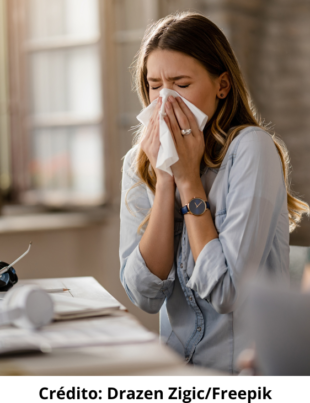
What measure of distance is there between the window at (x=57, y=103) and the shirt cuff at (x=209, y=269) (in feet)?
5.15

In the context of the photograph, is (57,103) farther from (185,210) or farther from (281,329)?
(281,329)

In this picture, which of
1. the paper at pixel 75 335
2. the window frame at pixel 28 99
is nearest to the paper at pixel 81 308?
the paper at pixel 75 335

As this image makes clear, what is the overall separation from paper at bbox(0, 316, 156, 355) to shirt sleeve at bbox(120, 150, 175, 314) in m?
0.35

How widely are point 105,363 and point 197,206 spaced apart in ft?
1.92

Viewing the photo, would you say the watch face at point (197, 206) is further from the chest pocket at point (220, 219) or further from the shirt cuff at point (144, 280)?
the shirt cuff at point (144, 280)

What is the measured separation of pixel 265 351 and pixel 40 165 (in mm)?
2345

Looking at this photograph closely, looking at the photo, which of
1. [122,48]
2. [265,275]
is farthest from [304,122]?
[265,275]

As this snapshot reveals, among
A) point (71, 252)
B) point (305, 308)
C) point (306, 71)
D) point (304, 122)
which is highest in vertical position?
point (306, 71)

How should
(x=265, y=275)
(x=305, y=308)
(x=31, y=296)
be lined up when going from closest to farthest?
(x=305, y=308) → (x=31, y=296) → (x=265, y=275)

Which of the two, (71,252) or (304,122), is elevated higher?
(304,122)

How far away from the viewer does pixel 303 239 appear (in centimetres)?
268

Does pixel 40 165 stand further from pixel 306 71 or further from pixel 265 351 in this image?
pixel 265 351

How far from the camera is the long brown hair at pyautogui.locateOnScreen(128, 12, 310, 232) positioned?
1.21 meters
